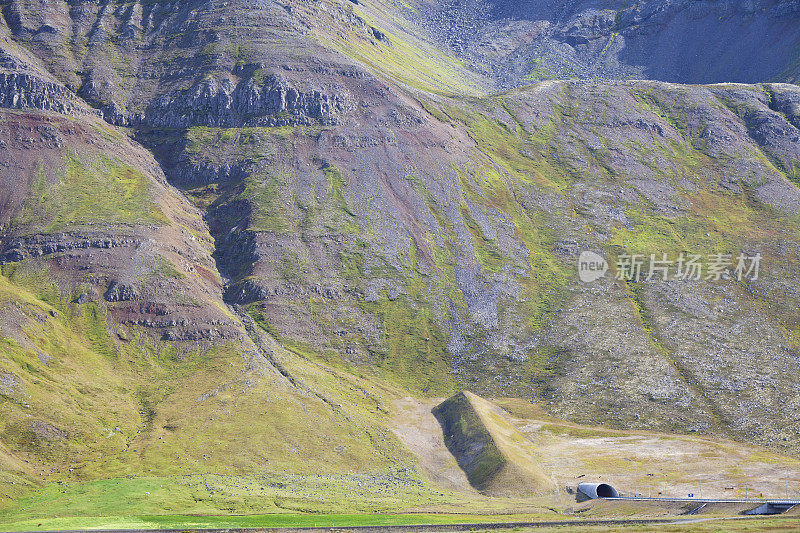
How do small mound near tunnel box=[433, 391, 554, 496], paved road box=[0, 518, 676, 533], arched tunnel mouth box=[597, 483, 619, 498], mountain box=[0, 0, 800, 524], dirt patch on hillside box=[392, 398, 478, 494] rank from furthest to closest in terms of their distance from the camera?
mountain box=[0, 0, 800, 524]
dirt patch on hillside box=[392, 398, 478, 494]
small mound near tunnel box=[433, 391, 554, 496]
arched tunnel mouth box=[597, 483, 619, 498]
paved road box=[0, 518, 676, 533]

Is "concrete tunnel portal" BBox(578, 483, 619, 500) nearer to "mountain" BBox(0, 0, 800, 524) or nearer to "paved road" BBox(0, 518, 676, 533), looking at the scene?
"paved road" BBox(0, 518, 676, 533)

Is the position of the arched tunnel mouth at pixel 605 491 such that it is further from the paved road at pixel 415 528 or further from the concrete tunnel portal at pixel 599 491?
the paved road at pixel 415 528

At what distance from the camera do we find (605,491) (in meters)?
107

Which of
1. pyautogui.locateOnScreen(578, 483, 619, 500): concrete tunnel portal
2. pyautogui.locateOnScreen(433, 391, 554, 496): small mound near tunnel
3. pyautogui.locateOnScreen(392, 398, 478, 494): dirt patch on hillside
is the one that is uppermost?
pyautogui.locateOnScreen(578, 483, 619, 500): concrete tunnel portal

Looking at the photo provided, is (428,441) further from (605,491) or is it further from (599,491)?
(605,491)

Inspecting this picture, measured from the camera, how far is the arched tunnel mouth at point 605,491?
A: 106 meters

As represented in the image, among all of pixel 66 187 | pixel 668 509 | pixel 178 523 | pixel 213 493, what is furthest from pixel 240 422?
pixel 66 187

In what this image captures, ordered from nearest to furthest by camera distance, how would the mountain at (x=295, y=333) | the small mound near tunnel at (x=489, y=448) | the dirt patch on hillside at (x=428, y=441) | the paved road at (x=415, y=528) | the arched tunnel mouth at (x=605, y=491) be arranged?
the paved road at (x=415, y=528)
the arched tunnel mouth at (x=605, y=491)
the small mound near tunnel at (x=489, y=448)
the dirt patch on hillside at (x=428, y=441)
the mountain at (x=295, y=333)

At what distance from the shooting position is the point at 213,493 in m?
102

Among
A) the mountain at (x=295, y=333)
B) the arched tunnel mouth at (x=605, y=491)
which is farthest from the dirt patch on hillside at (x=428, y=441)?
the arched tunnel mouth at (x=605, y=491)

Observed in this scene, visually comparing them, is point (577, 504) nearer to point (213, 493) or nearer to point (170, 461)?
point (213, 493)

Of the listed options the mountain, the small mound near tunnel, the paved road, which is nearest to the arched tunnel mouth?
the small mound near tunnel

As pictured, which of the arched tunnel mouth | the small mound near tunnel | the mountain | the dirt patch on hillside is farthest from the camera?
Result: the mountain

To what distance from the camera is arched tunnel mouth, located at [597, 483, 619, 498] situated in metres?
106
